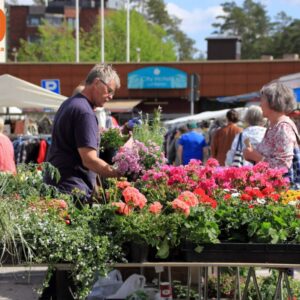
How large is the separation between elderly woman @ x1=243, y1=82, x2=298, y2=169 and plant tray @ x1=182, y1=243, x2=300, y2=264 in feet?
5.26

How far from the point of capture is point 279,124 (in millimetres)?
5816

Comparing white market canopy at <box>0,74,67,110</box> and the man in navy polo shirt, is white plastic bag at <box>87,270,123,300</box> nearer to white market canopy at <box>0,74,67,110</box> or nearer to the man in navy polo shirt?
the man in navy polo shirt

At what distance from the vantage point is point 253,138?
818cm

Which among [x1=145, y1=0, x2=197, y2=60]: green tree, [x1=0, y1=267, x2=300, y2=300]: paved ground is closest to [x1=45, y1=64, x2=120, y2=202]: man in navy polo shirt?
[x1=0, y1=267, x2=300, y2=300]: paved ground

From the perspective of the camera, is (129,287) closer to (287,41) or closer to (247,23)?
(287,41)

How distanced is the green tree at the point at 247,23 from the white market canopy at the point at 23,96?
90.7 m

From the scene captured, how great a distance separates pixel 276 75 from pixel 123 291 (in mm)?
33447

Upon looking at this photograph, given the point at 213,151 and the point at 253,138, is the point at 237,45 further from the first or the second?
the point at 253,138

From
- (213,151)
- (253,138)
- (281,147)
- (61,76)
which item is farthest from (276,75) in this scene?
(281,147)

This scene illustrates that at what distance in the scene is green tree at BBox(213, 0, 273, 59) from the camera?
102 m

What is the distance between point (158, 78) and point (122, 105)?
3.17 metres

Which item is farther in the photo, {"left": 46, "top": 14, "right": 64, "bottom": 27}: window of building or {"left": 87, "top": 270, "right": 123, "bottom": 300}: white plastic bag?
{"left": 46, "top": 14, "right": 64, "bottom": 27}: window of building

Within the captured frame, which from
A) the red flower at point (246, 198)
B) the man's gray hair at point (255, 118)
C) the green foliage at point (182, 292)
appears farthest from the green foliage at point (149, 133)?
the man's gray hair at point (255, 118)

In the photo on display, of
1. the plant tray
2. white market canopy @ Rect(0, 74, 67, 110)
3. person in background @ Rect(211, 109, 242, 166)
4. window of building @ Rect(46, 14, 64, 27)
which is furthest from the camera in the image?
window of building @ Rect(46, 14, 64, 27)
